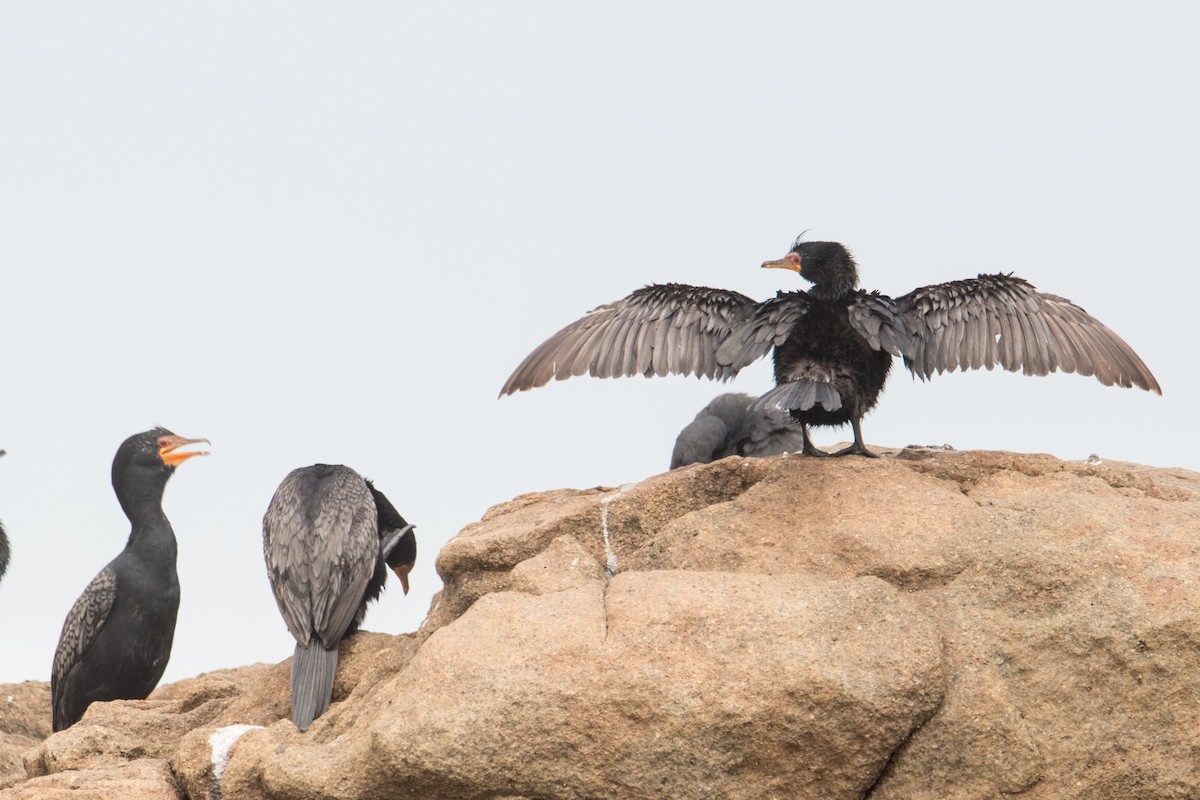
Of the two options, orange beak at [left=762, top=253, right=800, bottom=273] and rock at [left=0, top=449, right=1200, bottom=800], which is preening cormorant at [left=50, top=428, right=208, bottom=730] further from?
orange beak at [left=762, top=253, right=800, bottom=273]

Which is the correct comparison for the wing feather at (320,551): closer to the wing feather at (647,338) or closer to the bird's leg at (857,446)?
the wing feather at (647,338)

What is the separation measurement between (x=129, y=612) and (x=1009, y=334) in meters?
5.57

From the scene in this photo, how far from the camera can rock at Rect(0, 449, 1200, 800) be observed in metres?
5.51

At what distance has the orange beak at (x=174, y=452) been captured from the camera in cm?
923

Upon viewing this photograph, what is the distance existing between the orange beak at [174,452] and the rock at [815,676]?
3081 millimetres

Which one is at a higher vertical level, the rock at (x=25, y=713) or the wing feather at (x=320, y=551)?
the wing feather at (x=320, y=551)

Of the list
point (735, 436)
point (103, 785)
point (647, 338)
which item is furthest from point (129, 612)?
point (735, 436)

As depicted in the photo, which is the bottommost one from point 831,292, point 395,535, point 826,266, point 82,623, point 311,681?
point 311,681

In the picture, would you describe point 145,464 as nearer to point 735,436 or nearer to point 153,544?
point 153,544

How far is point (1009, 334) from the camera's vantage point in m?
7.11

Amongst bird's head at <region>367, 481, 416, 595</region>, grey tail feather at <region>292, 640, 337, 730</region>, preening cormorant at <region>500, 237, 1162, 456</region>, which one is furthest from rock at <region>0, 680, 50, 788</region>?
preening cormorant at <region>500, 237, 1162, 456</region>

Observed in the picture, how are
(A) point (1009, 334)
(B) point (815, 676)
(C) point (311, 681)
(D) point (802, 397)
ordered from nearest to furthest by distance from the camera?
(B) point (815, 676) < (D) point (802, 397) < (C) point (311, 681) < (A) point (1009, 334)

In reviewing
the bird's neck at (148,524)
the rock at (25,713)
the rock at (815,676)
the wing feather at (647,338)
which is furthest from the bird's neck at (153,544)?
the wing feather at (647,338)

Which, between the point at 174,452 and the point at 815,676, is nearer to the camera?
the point at 815,676
